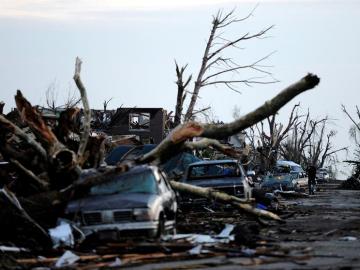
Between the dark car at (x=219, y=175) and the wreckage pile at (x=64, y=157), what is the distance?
3.15 metres

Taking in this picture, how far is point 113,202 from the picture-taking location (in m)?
14.0

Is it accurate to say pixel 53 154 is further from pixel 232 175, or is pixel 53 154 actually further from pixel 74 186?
pixel 232 175

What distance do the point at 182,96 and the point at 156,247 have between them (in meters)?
20.3

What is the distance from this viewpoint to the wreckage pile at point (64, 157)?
1552 cm

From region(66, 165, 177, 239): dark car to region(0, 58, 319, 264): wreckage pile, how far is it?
0.37 meters

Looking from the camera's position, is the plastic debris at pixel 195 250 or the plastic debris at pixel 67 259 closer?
the plastic debris at pixel 67 259

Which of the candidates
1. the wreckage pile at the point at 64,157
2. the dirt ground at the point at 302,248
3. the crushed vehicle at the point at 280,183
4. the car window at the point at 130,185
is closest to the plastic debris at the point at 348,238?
the dirt ground at the point at 302,248

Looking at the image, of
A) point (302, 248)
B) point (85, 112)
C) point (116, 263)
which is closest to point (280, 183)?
point (85, 112)

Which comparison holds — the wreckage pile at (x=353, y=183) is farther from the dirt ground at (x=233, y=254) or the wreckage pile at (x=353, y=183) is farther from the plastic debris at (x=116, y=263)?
the plastic debris at (x=116, y=263)

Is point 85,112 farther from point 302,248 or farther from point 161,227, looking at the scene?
point 302,248

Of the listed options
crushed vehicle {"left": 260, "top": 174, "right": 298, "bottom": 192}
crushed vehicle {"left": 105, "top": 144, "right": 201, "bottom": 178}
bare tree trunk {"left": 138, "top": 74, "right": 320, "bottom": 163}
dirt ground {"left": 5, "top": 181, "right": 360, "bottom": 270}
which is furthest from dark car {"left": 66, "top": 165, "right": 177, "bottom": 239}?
crushed vehicle {"left": 260, "top": 174, "right": 298, "bottom": 192}

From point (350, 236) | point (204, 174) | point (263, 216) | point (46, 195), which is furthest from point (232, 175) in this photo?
point (46, 195)

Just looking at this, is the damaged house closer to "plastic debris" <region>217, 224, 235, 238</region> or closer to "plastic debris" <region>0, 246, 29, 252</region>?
"plastic debris" <region>217, 224, 235, 238</region>

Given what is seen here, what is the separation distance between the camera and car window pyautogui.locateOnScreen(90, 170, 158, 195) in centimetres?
1480
